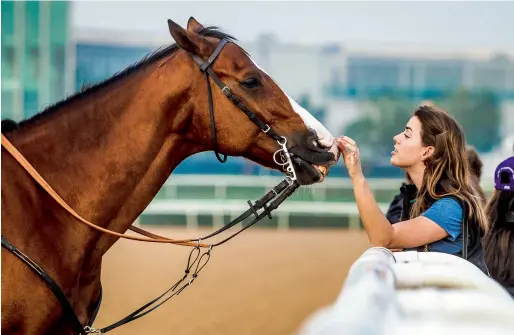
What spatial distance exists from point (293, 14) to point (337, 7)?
1168 mm

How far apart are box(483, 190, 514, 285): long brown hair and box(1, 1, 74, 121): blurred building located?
12.8 meters

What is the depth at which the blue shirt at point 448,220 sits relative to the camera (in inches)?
116

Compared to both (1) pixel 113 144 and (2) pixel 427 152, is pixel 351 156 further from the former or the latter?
(1) pixel 113 144

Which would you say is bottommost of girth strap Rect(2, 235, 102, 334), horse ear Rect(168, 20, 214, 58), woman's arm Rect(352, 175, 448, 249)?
girth strap Rect(2, 235, 102, 334)

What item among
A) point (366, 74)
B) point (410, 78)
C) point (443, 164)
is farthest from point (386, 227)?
point (366, 74)

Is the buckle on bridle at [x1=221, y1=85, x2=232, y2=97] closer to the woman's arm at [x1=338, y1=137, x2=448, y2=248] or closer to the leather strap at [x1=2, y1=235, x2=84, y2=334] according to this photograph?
the woman's arm at [x1=338, y1=137, x2=448, y2=248]

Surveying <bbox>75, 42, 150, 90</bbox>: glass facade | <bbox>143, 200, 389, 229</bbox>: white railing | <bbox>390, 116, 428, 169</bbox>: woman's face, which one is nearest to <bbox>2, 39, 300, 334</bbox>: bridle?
<bbox>390, 116, 428, 169</bbox>: woman's face

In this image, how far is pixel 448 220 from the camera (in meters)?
2.95

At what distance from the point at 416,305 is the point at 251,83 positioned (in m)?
1.69

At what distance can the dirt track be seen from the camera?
24.4 feet

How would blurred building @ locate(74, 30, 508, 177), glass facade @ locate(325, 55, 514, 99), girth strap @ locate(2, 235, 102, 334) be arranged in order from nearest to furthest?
1. girth strap @ locate(2, 235, 102, 334)
2. blurred building @ locate(74, 30, 508, 177)
3. glass facade @ locate(325, 55, 514, 99)

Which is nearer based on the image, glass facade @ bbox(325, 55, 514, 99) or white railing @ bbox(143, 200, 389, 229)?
white railing @ bbox(143, 200, 389, 229)

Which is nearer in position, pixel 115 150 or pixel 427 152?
pixel 115 150

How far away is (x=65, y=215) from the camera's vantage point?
280 centimetres
